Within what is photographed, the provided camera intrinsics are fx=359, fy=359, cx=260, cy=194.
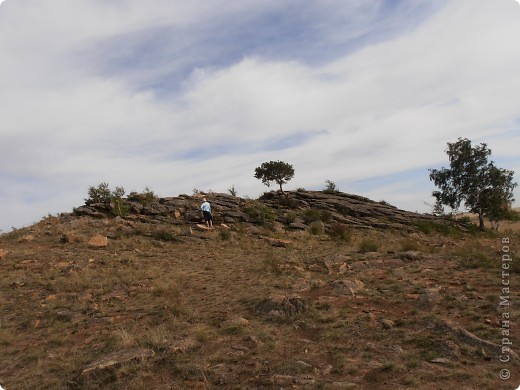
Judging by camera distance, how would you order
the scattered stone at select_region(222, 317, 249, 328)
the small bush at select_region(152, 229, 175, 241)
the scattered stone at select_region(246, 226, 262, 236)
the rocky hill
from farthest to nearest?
the rocky hill, the scattered stone at select_region(246, 226, 262, 236), the small bush at select_region(152, 229, 175, 241), the scattered stone at select_region(222, 317, 249, 328)

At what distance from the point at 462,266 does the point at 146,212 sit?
57.8 ft

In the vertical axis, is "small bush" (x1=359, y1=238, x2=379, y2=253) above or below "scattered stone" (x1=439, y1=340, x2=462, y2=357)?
above

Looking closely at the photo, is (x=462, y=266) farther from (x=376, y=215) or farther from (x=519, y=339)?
(x=376, y=215)

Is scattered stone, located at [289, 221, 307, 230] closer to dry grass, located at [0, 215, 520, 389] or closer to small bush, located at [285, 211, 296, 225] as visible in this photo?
small bush, located at [285, 211, 296, 225]

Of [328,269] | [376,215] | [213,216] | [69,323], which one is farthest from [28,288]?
[376,215]

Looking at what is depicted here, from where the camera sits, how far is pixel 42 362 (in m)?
7.23

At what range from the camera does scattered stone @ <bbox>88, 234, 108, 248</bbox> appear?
653 inches

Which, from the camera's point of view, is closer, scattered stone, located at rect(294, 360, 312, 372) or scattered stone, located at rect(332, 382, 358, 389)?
scattered stone, located at rect(332, 382, 358, 389)

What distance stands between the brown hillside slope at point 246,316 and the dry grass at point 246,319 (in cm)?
4

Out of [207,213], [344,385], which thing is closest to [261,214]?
[207,213]

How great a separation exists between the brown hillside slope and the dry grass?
0.04 m

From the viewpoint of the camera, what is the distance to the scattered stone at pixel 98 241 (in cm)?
1658

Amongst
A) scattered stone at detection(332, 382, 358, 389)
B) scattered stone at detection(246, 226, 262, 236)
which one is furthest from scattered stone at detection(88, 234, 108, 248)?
scattered stone at detection(332, 382, 358, 389)

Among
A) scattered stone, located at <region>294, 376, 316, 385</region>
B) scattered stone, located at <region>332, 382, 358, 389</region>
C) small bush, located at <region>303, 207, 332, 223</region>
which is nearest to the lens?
scattered stone, located at <region>332, 382, 358, 389</region>
